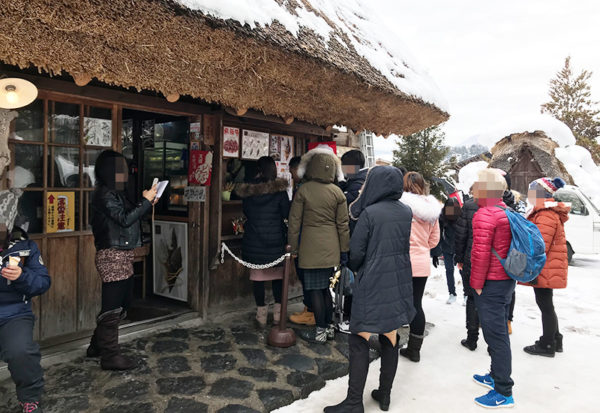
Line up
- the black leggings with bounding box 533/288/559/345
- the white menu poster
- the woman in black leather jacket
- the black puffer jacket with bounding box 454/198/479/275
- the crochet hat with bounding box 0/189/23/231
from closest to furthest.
A: the crochet hat with bounding box 0/189/23/231 < the woman in black leather jacket < the black puffer jacket with bounding box 454/198/479/275 < the black leggings with bounding box 533/288/559/345 < the white menu poster

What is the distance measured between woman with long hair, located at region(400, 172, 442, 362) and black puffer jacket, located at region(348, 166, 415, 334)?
0.97m

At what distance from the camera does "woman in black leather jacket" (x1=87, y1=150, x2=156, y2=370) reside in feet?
10.4

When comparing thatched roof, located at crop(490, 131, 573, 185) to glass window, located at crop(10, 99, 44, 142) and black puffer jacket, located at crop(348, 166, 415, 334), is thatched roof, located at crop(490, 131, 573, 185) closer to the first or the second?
black puffer jacket, located at crop(348, 166, 415, 334)

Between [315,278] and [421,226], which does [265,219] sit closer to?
[315,278]

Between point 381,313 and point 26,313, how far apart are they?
7.78 feet

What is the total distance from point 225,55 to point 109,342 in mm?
2579

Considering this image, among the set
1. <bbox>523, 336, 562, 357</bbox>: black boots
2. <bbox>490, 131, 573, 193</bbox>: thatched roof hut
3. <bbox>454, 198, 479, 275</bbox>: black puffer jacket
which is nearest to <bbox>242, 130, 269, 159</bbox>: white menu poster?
<bbox>454, 198, 479, 275</bbox>: black puffer jacket

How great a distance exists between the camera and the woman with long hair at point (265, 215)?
13.9 feet

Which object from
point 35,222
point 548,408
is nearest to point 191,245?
point 35,222

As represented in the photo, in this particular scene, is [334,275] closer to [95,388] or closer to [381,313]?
[381,313]

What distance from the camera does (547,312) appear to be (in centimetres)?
404

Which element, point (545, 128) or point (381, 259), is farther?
point (545, 128)

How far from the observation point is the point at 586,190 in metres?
15.8

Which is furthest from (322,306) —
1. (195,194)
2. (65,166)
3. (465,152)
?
(465,152)
